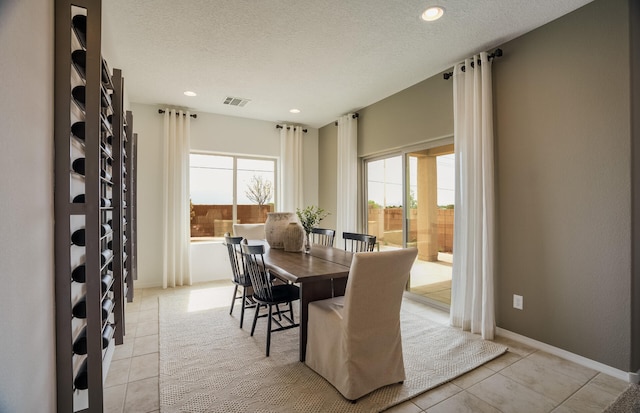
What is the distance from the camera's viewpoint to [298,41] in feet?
9.30

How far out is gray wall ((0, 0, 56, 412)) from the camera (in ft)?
2.92

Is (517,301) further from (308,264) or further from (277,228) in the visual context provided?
(277,228)

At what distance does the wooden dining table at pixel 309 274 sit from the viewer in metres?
2.20

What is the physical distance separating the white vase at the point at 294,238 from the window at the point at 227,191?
255cm

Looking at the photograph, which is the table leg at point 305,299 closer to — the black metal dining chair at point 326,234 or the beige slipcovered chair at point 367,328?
the beige slipcovered chair at point 367,328

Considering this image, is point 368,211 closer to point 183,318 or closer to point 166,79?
point 183,318

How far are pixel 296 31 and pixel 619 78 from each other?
2464 millimetres

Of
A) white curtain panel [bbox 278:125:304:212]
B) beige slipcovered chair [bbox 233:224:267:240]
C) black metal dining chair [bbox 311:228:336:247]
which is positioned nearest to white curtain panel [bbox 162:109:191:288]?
beige slipcovered chair [bbox 233:224:267:240]

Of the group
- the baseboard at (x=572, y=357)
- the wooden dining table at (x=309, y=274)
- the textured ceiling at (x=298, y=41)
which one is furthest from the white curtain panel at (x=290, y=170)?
the baseboard at (x=572, y=357)

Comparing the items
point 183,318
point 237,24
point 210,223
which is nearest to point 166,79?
point 237,24

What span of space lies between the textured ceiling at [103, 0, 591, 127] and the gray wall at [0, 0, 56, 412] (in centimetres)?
157

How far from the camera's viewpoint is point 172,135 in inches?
183

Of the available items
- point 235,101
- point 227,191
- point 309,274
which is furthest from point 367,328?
point 227,191

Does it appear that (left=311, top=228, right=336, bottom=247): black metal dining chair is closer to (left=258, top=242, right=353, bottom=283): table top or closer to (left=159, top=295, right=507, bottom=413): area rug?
(left=258, top=242, right=353, bottom=283): table top
